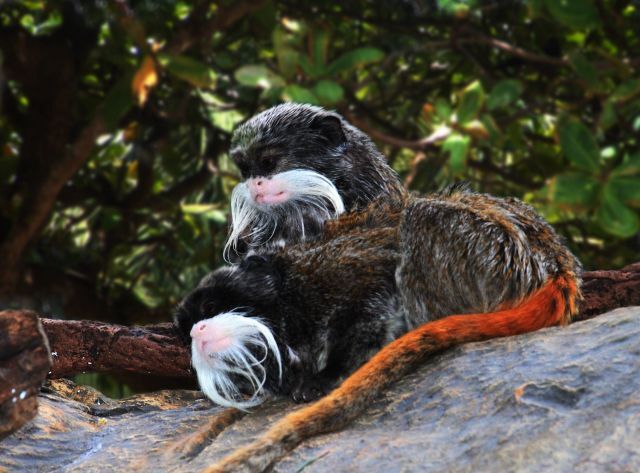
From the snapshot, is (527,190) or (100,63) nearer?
(527,190)

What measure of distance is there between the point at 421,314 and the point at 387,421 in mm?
405

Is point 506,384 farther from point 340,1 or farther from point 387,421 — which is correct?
point 340,1

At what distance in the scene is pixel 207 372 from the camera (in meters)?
2.34

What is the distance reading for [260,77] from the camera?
4168mm

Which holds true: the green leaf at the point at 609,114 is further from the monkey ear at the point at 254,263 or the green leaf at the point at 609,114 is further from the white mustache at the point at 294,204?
the monkey ear at the point at 254,263

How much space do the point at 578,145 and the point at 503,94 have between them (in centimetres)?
45

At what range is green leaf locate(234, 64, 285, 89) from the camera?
4.16 meters

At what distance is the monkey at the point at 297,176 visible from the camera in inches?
105

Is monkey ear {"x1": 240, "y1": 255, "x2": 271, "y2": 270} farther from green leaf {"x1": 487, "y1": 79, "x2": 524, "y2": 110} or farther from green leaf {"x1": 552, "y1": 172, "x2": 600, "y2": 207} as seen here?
green leaf {"x1": 487, "y1": 79, "x2": 524, "y2": 110}

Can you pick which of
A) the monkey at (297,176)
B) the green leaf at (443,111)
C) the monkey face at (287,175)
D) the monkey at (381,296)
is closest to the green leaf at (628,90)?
the green leaf at (443,111)

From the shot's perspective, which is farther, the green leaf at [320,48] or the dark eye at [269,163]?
the green leaf at [320,48]

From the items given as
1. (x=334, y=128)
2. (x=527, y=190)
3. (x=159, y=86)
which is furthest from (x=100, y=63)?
(x=334, y=128)

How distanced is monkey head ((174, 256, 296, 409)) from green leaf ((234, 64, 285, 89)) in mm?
1809

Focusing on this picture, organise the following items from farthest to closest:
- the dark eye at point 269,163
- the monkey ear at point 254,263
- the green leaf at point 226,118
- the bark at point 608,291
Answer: the green leaf at point 226,118, the bark at point 608,291, the dark eye at point 269,163, the monkey ear at point 254,263
